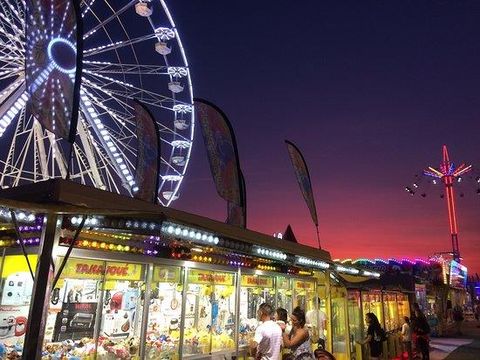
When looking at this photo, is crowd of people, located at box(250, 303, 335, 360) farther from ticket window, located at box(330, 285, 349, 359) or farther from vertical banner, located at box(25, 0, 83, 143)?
ticket window, located at box(330, 285, 349, 359)

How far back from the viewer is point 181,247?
780 cm

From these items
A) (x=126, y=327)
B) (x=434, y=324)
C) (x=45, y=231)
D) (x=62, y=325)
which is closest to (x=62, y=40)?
(x=45, y=231)

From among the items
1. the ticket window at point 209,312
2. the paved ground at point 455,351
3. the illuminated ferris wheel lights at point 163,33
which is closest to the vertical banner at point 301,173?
the ticket window at point 209,312

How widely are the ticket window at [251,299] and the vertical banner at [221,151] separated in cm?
178

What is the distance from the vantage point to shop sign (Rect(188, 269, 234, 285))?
840 centimetres

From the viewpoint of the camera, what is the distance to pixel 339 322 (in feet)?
39.8

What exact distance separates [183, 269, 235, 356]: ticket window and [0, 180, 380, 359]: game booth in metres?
0.02

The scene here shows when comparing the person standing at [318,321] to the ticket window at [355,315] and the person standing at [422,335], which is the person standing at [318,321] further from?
the person standing at [422,335]

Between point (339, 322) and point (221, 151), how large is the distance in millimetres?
6029

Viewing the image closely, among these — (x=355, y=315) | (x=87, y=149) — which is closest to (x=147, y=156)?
(x=87, y=149)

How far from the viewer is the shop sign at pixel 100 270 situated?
20.8ft

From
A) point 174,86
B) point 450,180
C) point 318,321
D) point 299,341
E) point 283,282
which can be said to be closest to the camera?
point 299,341

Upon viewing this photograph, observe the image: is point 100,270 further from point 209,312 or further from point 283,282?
point 283,282

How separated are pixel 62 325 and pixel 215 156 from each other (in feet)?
16.1
